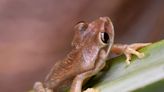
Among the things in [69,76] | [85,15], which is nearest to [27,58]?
[85,15]

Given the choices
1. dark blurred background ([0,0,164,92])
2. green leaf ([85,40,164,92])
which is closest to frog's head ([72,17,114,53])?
green leaf ([85,40,164,92])

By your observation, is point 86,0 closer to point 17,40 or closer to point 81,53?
point 17,40

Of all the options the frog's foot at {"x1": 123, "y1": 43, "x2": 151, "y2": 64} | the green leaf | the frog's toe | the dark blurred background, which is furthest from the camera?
the dark blurred background

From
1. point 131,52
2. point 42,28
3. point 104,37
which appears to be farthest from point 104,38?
point 42,28

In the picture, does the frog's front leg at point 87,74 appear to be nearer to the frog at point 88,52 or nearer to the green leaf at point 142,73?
the frog at point 88,52

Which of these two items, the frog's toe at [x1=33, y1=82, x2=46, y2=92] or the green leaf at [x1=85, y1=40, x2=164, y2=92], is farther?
the frog's toe at [x1=33, y1=82, x2=46, y2=92]

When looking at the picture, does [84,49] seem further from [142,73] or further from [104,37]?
[142,73]

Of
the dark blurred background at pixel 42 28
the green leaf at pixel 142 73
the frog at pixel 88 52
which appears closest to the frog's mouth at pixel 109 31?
the frog at pixel 88 52

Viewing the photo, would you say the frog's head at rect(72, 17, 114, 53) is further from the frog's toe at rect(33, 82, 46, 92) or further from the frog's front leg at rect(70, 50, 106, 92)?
the frog's toe at rect(33, 82, 46, 92)
